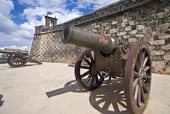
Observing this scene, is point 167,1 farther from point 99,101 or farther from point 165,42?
point 99,101

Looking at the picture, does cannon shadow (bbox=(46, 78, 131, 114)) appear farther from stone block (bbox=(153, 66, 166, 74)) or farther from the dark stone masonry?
the dark stone masonry

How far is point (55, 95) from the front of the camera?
A: 3.44m

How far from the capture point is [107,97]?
10.2 ft

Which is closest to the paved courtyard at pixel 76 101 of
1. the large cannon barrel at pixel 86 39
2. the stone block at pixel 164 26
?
the large cannon barrel at pixel 86 39

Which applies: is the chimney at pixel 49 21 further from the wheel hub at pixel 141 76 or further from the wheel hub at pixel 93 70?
the wheel hub at pixel 141 76

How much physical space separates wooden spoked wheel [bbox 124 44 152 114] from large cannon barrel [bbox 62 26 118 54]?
0.44 m

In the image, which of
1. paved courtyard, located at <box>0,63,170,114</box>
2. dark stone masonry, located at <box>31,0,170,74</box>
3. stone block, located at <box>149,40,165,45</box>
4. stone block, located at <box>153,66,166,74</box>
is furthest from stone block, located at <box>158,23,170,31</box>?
paved courtyard, located at <box>0,63,170,114</box>

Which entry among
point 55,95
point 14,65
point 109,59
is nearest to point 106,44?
point 109,59

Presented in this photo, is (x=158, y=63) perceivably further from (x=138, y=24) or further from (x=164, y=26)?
(x=138, y=24)

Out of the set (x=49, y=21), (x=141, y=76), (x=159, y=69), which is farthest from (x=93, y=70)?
(x=49, y=21)

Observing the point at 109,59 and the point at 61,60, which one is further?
the point at 61,60

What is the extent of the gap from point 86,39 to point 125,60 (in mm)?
879

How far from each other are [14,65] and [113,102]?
8408mm

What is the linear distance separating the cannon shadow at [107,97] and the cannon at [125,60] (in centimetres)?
41
